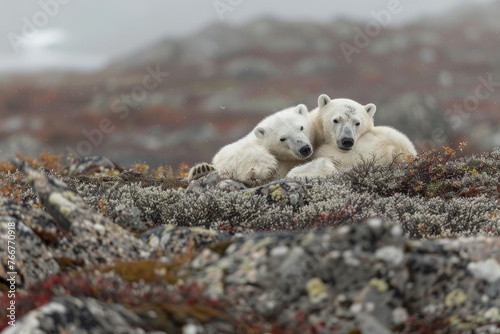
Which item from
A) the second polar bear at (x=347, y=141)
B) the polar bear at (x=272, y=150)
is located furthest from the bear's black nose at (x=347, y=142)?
the polar bear at (x=272, y=150)

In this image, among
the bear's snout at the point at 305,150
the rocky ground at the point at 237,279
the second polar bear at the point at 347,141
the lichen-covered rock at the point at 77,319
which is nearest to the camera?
the lichen-covered rock at the point at 77,319

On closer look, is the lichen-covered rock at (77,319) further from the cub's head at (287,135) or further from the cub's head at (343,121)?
the cub's head at (343,121)

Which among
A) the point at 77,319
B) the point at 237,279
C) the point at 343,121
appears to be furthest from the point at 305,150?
the point at 77,319

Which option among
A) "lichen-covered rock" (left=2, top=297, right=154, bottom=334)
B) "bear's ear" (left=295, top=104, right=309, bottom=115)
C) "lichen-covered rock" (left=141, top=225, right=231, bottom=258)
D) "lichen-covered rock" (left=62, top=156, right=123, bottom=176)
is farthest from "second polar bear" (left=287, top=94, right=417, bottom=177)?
"lichen-covered rock" (left=2, top=297, right=154, bottom=334)

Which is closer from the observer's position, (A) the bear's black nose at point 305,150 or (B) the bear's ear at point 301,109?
(A) the bear's black nose at point 305,150

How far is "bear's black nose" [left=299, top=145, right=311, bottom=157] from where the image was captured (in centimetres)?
1213

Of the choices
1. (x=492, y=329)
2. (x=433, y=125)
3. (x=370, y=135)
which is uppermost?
(x=433, y=125)

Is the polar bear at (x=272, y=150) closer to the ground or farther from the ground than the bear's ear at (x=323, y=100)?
closer to the ground

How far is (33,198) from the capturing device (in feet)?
35.8

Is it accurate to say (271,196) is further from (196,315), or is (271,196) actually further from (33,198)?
(196,315)

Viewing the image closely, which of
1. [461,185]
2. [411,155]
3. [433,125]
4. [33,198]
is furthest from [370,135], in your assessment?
[433,125]

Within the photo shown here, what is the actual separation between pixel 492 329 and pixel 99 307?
2328 millimetres

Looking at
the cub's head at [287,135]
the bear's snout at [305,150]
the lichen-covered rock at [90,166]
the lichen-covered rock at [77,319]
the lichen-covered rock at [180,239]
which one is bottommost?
the lichen-covered rock at [77,319]

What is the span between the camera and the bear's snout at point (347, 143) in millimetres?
12180
